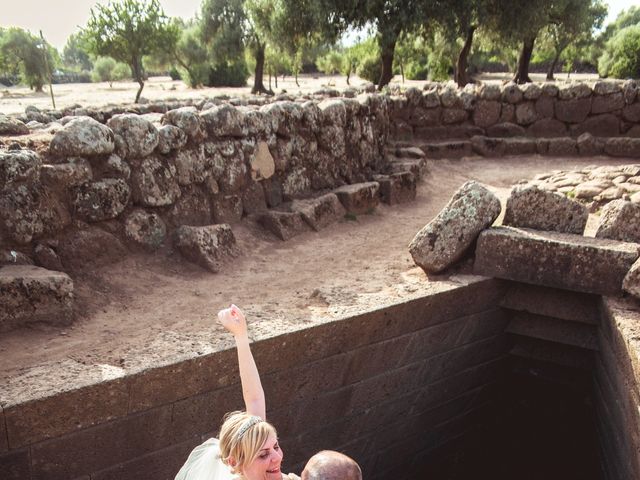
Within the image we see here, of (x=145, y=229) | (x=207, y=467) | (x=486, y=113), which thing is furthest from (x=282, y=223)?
(x=486, y=113)

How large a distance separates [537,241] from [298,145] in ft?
9.65

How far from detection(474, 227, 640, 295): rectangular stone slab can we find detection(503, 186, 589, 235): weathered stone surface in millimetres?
137

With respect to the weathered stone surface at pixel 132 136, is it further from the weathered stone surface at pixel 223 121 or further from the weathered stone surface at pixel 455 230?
the weathered stone surface at pixel 455 230

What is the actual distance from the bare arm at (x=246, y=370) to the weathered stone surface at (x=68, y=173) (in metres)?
2.10

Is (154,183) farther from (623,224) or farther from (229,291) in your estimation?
(623,224)

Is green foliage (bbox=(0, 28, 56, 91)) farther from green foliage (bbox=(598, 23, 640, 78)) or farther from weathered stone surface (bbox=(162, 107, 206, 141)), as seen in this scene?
weathered stone surface (bbox=(162, 107, 206, 141))

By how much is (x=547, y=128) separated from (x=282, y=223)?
7.91 m

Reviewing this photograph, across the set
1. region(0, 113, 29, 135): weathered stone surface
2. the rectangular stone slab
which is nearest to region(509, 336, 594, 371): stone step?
the rectangular stone slab

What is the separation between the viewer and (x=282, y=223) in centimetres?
617

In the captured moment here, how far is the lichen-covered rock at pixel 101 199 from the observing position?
185 inches

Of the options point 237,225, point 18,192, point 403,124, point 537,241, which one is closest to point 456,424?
point 537,241

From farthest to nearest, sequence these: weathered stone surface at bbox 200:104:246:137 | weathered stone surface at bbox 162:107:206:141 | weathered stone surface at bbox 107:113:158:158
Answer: weathered stone surface at bbox 200:104:246:137 → weathered stone surface at bbox 162:107:206:141 → weathered stone surface at bbox 107:113:158:158

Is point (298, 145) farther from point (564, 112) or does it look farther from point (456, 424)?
point (564, 112)

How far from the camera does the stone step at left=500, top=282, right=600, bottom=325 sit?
17.6 ft
